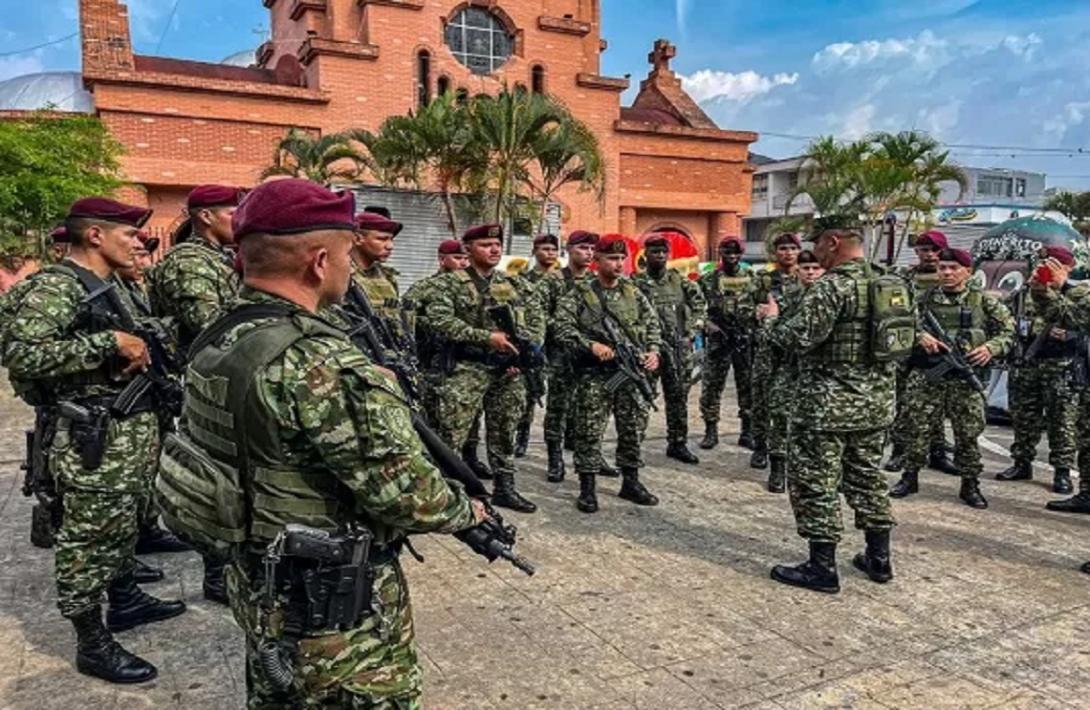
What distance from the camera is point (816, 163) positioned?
18.9 m

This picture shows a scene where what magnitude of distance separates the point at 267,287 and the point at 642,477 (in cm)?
470

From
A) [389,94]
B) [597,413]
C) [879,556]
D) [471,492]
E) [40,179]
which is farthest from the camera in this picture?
[389,94]

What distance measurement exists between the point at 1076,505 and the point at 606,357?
10.9 feet

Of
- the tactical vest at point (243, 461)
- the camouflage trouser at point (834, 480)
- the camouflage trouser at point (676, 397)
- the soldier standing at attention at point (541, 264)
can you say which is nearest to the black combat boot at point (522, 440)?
the soldier standing at attention at point (541, 264)

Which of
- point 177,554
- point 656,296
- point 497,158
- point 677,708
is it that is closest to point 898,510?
point 656,296

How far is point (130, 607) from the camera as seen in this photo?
353 cm

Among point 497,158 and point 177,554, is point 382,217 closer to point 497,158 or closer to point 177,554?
point 177,554

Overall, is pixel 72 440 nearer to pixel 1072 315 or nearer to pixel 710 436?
pixel 710 436

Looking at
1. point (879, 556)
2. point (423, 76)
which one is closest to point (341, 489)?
point (879, 556)

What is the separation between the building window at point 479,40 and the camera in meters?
22.0

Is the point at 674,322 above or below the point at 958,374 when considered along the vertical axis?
above

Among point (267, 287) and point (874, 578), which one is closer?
point (267, 287)

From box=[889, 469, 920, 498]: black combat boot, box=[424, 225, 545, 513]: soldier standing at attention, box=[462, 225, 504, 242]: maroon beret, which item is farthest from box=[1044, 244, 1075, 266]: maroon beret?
box=[462, 225, 504, 242]: maroon beret

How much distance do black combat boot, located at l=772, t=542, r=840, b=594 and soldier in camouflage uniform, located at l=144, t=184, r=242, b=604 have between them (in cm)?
273
